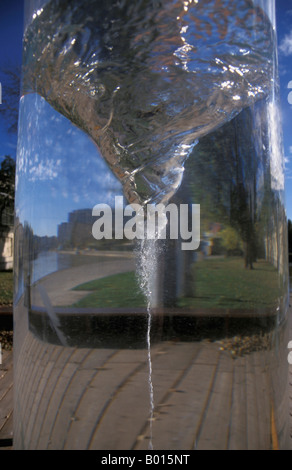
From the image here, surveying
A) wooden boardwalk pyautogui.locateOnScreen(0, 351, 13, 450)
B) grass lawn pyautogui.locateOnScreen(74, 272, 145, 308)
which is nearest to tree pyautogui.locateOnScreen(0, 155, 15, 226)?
wooden boardwalk pyautogui.locateOnScreen(0, 351, 13, 450)

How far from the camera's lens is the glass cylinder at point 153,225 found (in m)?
0.28

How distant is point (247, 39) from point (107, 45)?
0.36ft

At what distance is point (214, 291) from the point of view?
0.32 meters

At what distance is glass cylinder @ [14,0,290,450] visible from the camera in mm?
279

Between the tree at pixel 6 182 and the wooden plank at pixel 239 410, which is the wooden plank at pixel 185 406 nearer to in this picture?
the wooden plank at pixel 239 410

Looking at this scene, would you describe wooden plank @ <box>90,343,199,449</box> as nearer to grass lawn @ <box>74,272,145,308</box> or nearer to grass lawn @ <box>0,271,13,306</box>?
grass lawn @ <box>74,272,145,308</box>

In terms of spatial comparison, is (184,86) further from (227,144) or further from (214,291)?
(214,291)

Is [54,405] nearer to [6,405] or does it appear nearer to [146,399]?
[146,399]

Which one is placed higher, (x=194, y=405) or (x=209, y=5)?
(x=209, y=5)

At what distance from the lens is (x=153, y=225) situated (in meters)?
0.34

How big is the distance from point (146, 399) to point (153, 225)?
0.49ft

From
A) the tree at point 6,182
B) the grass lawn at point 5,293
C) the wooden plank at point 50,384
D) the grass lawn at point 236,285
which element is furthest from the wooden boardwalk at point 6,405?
the tree at point 6,182

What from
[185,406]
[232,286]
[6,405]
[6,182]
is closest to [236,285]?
[232,286]
